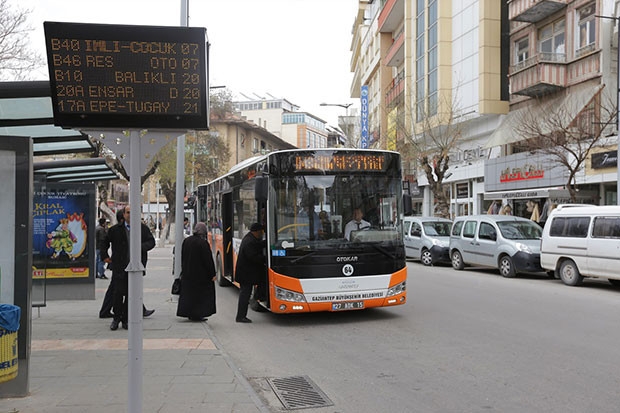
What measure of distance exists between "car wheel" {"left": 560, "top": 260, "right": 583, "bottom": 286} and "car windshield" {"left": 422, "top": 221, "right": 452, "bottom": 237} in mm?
7244

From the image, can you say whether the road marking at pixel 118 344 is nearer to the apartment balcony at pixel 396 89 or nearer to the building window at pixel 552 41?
the building window at pixel 552 41

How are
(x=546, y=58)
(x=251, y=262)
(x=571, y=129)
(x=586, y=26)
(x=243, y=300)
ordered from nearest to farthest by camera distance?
(x=251, y=262) < (x=243, y=300) < (x=571, y=129) < (x=586, y=26) < (x=546, y=58)

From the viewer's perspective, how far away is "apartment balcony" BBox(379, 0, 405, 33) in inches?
1774

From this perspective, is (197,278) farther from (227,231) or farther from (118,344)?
(227,231)

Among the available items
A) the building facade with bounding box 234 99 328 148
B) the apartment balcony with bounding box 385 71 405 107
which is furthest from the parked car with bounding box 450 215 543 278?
the building facade with bounding box 234 99 328 148

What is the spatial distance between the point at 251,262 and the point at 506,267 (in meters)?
9.96

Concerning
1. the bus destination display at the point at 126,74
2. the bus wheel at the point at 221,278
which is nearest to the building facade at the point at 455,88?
the bus wheel at the point at 221,278

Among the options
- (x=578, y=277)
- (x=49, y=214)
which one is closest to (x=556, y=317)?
(x=578, y=277)

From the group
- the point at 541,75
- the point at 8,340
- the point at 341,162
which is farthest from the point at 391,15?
the point at 8,340

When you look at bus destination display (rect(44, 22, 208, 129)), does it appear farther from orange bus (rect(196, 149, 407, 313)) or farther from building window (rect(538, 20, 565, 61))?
building window (rect(538, 20, 565, 61))

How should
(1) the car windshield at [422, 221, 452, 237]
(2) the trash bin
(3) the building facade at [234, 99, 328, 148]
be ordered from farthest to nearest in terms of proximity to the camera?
(3) the building facade at [234, 99, 328, 148]
(1) the car windshield at [422, 221, 452, 237]
(2) the trash bin

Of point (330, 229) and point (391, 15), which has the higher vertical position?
point (391, 15)

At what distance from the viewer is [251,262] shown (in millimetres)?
9531

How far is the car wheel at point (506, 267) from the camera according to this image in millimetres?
16359
